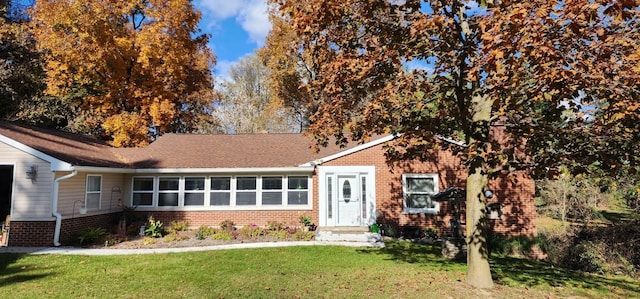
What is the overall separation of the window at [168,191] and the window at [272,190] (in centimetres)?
345

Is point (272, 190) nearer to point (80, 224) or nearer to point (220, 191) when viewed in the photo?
point (220, 191)

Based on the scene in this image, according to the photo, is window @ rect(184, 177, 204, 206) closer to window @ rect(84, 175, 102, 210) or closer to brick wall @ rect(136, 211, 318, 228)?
brick wall @ rect(136, 211, 318, 228)

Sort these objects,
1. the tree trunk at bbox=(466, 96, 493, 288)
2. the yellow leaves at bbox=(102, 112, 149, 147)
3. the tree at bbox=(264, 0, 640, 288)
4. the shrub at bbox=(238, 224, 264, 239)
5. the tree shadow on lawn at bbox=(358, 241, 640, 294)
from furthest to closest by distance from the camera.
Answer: the yellow leaves at bbox=(102, 112, 149, 147)
the shrub at bbox=(238, 224, 264, 239)
the tree shadow on lawn at bbox=(358, 241, 640, 294)
the tree trunk at bbox=(466, 96, 493, 288)
the tree at bbox=(264, 0, 640, 288)

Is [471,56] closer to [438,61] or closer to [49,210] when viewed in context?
[438,61]

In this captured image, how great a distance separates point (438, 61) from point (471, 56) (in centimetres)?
55

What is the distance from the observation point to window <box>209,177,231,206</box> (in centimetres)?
1555

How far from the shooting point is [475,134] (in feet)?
23.7

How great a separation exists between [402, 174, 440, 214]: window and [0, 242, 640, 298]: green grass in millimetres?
3895

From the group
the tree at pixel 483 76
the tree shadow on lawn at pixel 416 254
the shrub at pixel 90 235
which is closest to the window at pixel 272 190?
the tree shadow on lawn at pixel 416 254

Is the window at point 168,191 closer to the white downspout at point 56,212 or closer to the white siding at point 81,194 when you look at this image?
the white siding at point 81,194

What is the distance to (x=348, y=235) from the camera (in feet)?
44.2

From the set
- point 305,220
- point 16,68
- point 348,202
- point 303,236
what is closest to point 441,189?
point 348,202

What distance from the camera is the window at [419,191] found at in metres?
14.7

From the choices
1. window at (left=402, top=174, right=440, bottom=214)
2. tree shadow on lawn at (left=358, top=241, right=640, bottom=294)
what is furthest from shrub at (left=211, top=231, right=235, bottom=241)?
window at (left=402, top=174, right=440, bottom=214)
